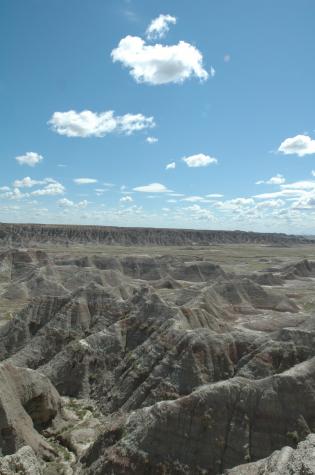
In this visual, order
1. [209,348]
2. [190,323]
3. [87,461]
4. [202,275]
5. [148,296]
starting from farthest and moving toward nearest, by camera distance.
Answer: [202,275] < [148,296] < [190,323] < [209,348] < [87,461]

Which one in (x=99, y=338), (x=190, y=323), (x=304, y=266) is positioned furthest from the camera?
(x=304, y=266)

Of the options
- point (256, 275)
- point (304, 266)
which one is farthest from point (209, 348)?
point (304, 266)

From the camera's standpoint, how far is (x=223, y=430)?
2052cm

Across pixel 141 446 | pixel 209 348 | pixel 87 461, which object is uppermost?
pixel 209 348

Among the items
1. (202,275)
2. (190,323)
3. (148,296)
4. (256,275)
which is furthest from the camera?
(202,275)

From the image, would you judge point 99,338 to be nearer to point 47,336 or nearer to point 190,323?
point 47,336

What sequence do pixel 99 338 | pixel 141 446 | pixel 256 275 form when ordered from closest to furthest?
pixel 141 446 < pixel 99 338 < pixel 256 275

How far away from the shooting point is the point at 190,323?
130 ft

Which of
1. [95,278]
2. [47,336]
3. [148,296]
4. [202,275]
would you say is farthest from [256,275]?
[47,336]

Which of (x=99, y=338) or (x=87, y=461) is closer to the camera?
(x=87, y=461)

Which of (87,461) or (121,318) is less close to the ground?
(121,318)

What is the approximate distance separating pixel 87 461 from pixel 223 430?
24.0 feet

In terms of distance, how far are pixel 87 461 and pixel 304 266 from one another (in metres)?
107

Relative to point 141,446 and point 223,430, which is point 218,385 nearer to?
point 223,430
